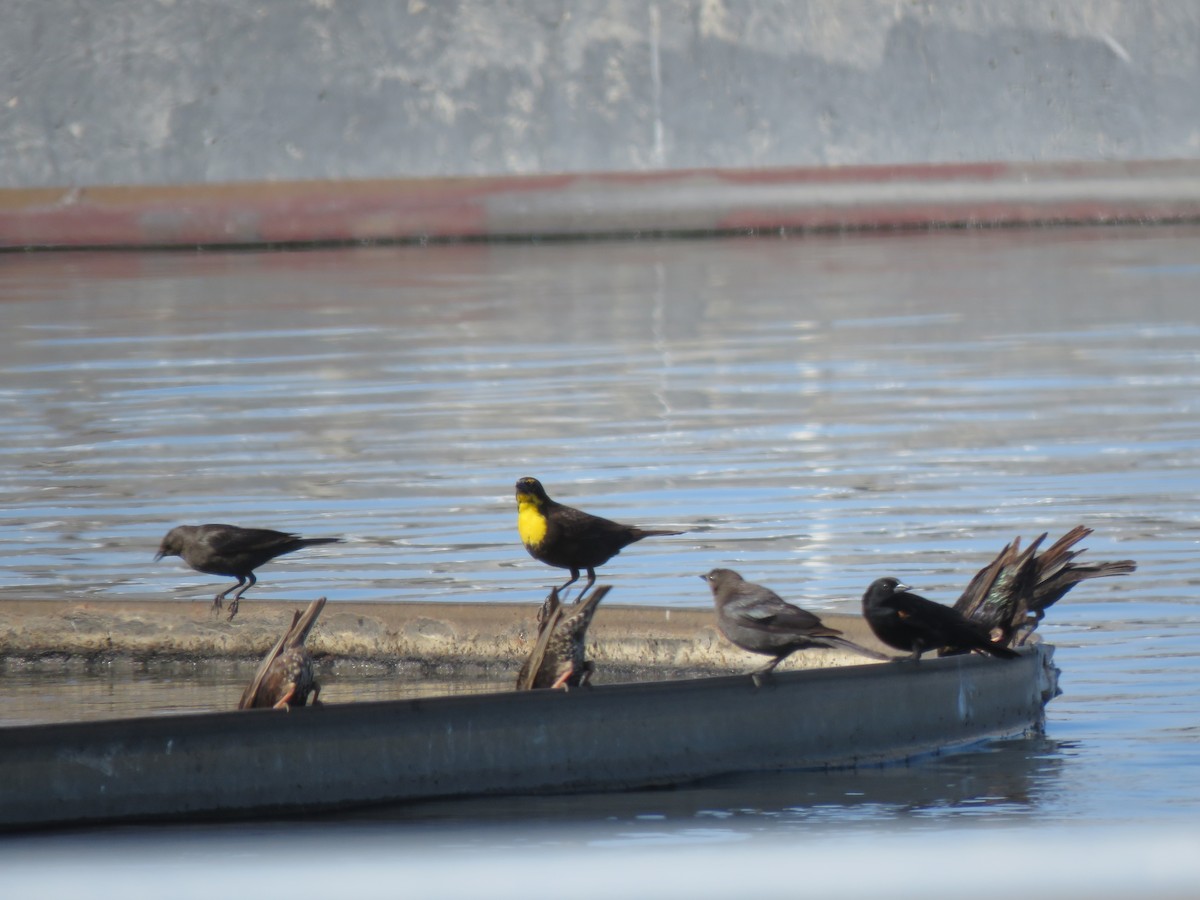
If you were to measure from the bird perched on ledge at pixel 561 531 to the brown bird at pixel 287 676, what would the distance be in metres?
0.75

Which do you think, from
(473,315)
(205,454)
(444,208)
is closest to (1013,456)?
(205,454)

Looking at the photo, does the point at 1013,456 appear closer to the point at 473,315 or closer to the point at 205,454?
the point at 205,454

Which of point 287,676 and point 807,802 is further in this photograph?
point 287,676

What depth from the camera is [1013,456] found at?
419 inches

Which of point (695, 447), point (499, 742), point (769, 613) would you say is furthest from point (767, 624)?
point (695, 447)

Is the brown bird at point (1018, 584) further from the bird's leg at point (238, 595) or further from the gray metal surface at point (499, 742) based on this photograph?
the bird's leg at point (238, 595)

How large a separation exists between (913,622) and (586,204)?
68.4 ft

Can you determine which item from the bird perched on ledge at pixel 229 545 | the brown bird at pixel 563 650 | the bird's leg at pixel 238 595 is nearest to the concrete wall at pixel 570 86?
the bird's leg at pixel 238 595

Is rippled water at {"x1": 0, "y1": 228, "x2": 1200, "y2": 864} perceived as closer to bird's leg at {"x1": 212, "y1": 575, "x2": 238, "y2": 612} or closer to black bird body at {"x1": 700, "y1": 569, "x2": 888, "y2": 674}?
black bird body at {"x1": 700, "y1": 569, "x2": 888, "y2": 674}

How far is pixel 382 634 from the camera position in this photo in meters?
6.95

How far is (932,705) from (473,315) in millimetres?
12645

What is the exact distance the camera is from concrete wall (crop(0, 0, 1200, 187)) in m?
27.8

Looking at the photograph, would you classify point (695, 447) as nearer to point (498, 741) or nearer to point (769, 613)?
point (769, 613)

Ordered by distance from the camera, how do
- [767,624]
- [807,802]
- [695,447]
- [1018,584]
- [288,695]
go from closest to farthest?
[807,802]
[288,695]
[767,624]
[1018,584]
[695,447]
